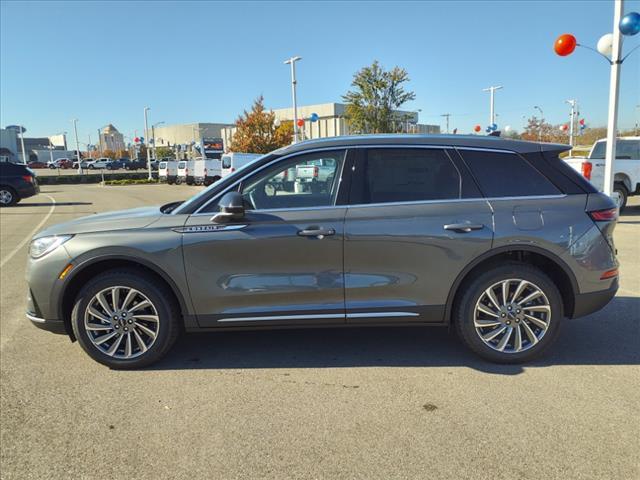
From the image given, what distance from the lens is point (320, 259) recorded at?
12.2 ft

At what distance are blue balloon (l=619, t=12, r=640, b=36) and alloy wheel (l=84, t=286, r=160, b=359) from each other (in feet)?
32.6

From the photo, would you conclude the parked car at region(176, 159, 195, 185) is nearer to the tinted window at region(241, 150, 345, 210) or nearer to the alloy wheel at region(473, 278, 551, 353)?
the tinted window at region(241, 150, 345, 210)

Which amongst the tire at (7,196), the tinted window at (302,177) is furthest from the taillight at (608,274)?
the tire at (7,196)

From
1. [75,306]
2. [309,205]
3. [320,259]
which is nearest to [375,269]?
[320,259]

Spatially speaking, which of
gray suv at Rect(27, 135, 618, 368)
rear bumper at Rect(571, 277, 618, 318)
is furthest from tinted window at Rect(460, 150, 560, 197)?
rear bumper at Rect(571, 277, 618, 318)

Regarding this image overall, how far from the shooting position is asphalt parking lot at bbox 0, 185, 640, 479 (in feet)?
8.79

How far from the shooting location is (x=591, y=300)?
386 centimetres

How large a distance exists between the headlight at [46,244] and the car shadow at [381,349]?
1.28 metres

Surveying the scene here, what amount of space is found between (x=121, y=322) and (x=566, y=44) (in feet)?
33.9

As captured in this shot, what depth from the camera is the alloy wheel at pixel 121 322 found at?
151 inches

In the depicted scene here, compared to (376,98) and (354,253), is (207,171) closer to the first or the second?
(376,98)

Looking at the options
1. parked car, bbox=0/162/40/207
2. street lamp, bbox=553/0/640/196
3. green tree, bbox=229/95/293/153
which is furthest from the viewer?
green tree, bbox=229/95/293/153

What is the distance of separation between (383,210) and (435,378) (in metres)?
1.34

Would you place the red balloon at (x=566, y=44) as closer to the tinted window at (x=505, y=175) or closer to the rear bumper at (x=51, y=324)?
the tinted window at (x=505, y=175)
